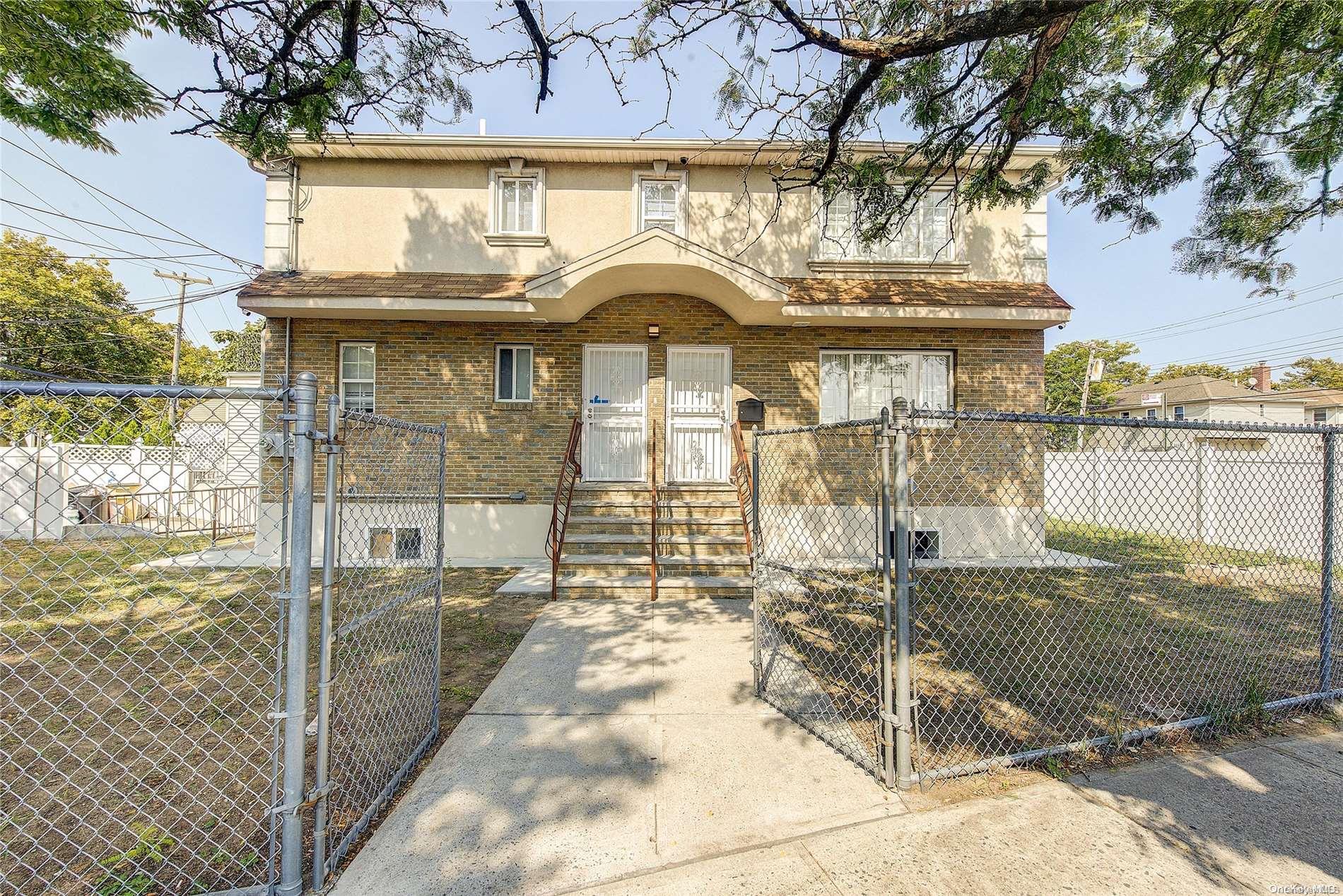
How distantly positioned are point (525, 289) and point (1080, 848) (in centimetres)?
759

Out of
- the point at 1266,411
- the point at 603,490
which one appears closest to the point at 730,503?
the point at 603,490

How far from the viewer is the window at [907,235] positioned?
921 cm

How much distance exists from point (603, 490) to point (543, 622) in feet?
10.0

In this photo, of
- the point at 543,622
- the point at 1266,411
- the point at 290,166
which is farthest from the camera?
the point at 1266,411

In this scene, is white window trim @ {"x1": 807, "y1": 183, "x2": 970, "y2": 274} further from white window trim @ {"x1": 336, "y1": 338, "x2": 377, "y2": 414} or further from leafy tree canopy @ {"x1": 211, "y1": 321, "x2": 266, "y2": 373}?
leafy tree canopy @ {"x1": 211, "y1": 321, "x2": 266, "y2": 373}

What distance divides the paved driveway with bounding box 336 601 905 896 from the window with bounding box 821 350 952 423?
570cm

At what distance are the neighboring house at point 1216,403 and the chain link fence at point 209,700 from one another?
105ft

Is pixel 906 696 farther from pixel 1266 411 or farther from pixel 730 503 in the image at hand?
pixel 1266 411

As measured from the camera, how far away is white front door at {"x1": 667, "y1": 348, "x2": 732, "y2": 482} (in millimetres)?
9008

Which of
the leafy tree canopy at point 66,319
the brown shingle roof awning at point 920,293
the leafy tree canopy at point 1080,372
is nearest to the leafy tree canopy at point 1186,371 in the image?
the leafy tree canopy at point 1080,372

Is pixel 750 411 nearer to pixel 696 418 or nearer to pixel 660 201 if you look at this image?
pixel 696 418

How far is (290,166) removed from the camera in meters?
8.77

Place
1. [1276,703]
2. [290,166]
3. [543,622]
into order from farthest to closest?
1. [290,166]
2. [543,622]
3. [1276,703]

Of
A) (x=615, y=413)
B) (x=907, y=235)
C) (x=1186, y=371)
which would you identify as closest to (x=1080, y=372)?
(x=1186, y=371)
